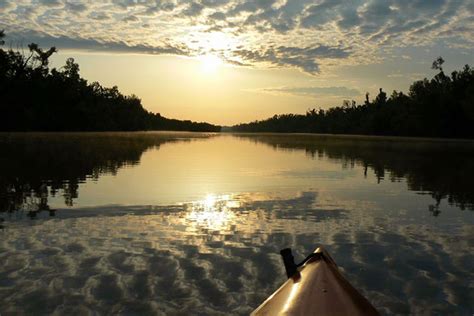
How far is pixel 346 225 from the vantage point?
1138 centimetres

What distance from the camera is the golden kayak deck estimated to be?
4.54 metres

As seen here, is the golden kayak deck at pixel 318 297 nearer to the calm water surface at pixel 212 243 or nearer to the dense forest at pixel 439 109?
the calm water surface at pixel 212 243

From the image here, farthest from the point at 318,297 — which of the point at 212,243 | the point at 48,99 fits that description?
the point at 48,99

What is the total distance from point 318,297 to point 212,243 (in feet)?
15.8

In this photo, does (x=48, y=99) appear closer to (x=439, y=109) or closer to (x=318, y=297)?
(x=439, y=109)

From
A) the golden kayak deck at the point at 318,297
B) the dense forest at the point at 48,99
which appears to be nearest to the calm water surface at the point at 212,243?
the golden kayak deck at the point at 318,297

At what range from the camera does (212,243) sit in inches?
367

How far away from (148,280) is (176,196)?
8367mm

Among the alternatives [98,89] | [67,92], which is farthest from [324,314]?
[98,89]

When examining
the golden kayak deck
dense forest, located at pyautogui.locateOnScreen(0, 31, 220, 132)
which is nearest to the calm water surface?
the golden kayak deck

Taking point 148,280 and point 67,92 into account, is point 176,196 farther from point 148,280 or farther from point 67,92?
point 67,92

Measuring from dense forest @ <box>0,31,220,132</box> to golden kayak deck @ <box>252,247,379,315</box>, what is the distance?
89.3 meters

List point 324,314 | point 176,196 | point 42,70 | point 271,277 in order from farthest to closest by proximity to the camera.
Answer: point 42,70 < point 176,196 < point 271,277 < point 324,314

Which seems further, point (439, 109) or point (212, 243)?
point (439, 109)
